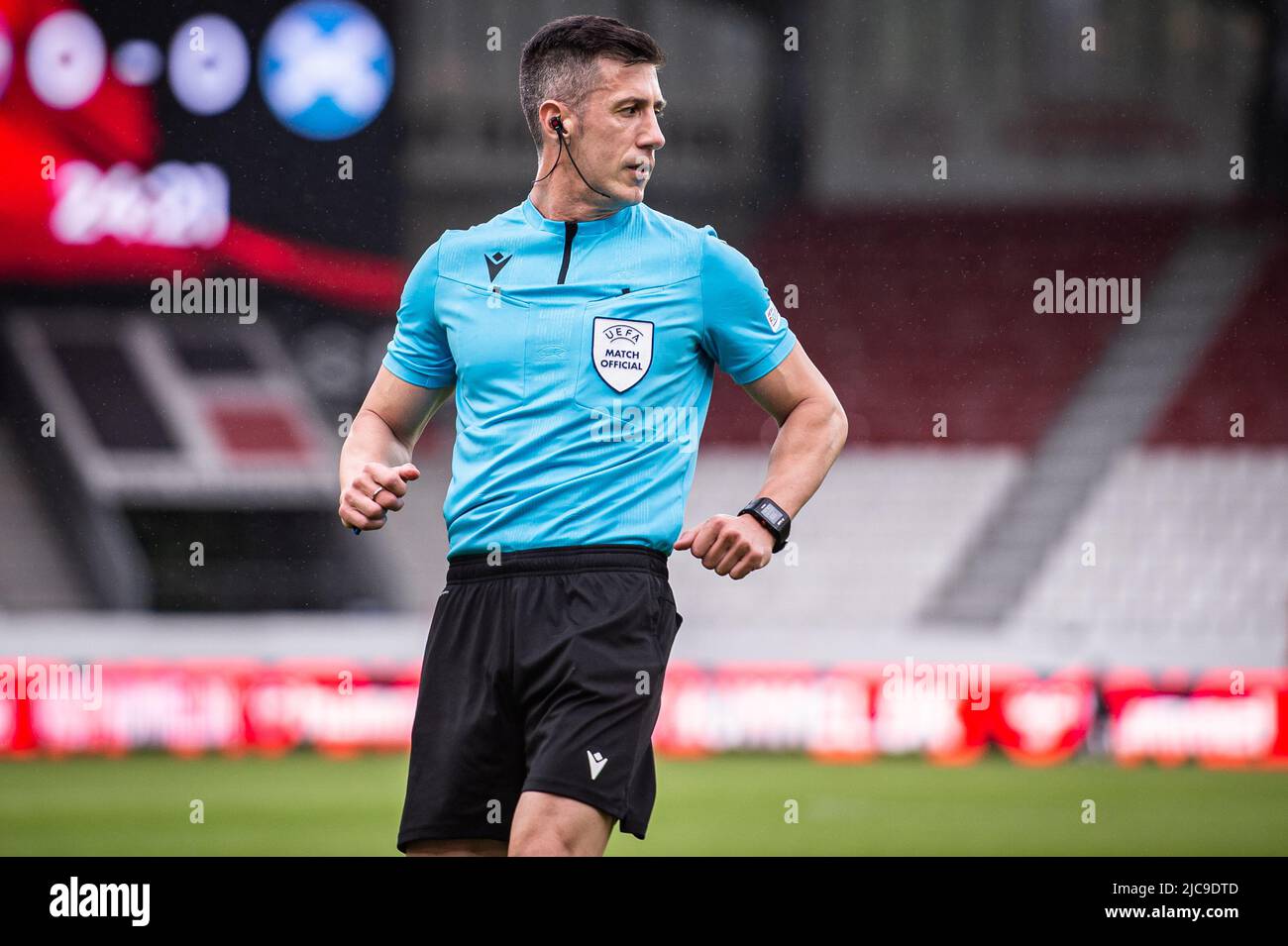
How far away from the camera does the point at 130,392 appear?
14078 millimetres

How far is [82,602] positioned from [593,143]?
37.6 feet

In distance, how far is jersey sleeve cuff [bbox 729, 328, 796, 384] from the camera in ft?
9.26

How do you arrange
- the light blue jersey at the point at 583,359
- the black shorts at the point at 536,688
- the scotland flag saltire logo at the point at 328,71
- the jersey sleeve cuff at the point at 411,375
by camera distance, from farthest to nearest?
the scotland flag saltire logo at the point at 328,71 → the jersey sleeve cuff at the point at 411,375 → the light blue jersey at the point at 583,359 → the black shorts at the point at 536,688

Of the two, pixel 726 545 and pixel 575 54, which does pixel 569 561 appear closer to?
pixel 726 545

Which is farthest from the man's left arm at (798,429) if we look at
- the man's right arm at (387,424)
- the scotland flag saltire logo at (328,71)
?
the scotland flag saltire logo at (328,71)

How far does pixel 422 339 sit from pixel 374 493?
1.35 feet

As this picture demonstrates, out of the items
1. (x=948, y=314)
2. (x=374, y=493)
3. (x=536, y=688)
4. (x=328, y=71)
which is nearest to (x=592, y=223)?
(x=374, y=493)

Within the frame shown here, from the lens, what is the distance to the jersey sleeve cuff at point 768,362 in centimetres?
282

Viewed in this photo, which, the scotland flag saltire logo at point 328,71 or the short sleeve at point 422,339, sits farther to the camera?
the scotland flag saltire logo at point 328,71

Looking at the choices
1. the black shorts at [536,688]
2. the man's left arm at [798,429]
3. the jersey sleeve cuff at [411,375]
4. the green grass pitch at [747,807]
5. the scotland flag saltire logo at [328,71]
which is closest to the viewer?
the black shorts at [536,688]

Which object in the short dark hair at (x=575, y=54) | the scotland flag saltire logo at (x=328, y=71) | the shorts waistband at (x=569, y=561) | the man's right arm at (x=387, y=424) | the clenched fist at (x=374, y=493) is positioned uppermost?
the scotland flag saltire logo at (x=328, y=71)

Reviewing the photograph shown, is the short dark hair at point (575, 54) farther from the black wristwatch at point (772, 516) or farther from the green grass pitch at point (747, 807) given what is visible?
the green grass pitch at point (747, 807)

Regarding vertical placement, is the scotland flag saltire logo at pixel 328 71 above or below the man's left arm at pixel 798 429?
above

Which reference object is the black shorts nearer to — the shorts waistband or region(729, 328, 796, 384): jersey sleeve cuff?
the shorts waistband
